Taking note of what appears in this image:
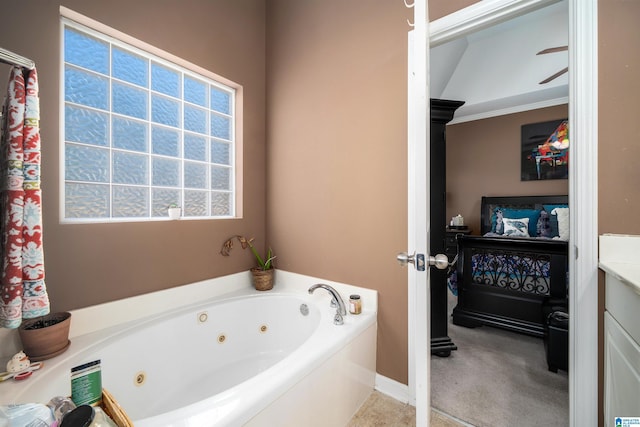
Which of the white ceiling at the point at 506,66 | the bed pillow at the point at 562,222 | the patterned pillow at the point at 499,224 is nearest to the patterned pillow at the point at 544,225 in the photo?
the bed pillow at the point at 562,222

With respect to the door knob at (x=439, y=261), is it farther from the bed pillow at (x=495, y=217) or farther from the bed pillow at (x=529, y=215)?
the bed pillow at (x=495, y=217)

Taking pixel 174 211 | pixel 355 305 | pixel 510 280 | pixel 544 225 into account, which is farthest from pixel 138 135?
pixel 544 225

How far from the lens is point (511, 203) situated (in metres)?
4.08

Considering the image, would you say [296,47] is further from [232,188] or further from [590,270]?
[590,270]

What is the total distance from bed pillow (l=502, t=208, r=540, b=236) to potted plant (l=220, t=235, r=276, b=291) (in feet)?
12.2

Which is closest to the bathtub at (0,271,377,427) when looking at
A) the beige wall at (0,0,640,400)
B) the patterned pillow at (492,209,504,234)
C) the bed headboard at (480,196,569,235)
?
the beige wall at (0,0,640,400)

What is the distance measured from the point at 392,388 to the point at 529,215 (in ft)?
11.6

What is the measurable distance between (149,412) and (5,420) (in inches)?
39.4

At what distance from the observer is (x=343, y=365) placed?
1342 mm

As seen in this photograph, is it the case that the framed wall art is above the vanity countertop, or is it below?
above

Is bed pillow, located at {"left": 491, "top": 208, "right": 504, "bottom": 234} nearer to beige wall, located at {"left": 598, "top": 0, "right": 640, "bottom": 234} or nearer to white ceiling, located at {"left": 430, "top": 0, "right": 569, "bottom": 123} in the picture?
white ceiling, located at {"left": 430, "top": 0, "right": 569, "bottom": 123}

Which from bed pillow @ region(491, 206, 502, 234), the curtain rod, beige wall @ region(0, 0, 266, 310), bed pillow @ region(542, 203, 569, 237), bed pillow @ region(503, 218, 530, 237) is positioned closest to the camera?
the curtain rod

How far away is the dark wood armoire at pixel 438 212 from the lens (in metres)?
2.02

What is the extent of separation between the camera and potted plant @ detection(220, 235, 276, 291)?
2.02 m
